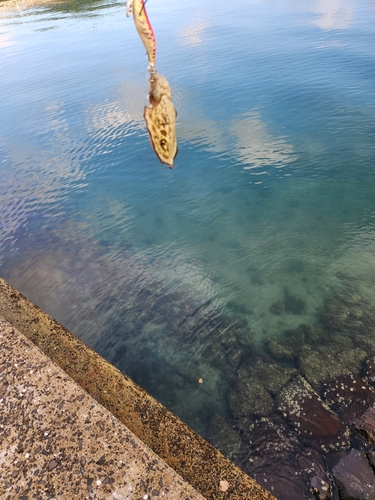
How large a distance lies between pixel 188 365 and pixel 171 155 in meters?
4.67

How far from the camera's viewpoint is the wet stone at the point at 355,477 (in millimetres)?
4145

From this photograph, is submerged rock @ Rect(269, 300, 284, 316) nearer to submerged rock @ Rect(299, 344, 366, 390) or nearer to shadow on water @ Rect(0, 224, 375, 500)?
shadow on water @ Rect(0, 224, 375, 500)

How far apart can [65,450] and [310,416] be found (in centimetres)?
354

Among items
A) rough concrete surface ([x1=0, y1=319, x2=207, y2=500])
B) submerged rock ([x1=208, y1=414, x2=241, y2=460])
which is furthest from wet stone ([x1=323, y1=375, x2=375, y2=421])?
rough concrete surface ([x1=0, y1=319, x2=207, y2=500])

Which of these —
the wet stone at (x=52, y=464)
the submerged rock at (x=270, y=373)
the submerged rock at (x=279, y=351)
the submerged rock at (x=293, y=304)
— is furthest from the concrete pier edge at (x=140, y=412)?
the submerged rock at (x=293, y=304)

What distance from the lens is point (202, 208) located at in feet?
31.8

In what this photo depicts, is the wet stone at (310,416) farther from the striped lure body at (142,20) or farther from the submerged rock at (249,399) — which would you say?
the striped lure body at (142,20)

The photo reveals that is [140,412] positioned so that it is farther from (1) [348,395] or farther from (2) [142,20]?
(2) [142,20]

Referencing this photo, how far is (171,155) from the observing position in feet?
7.30

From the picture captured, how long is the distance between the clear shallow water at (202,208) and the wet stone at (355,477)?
132 cm

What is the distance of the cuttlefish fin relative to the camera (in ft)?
6.42

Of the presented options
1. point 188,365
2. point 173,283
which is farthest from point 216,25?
point 188,365

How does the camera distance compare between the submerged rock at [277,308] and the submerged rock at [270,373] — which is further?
the submerged rock at [277,308]

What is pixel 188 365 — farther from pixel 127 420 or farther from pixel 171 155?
pixel 171 155
